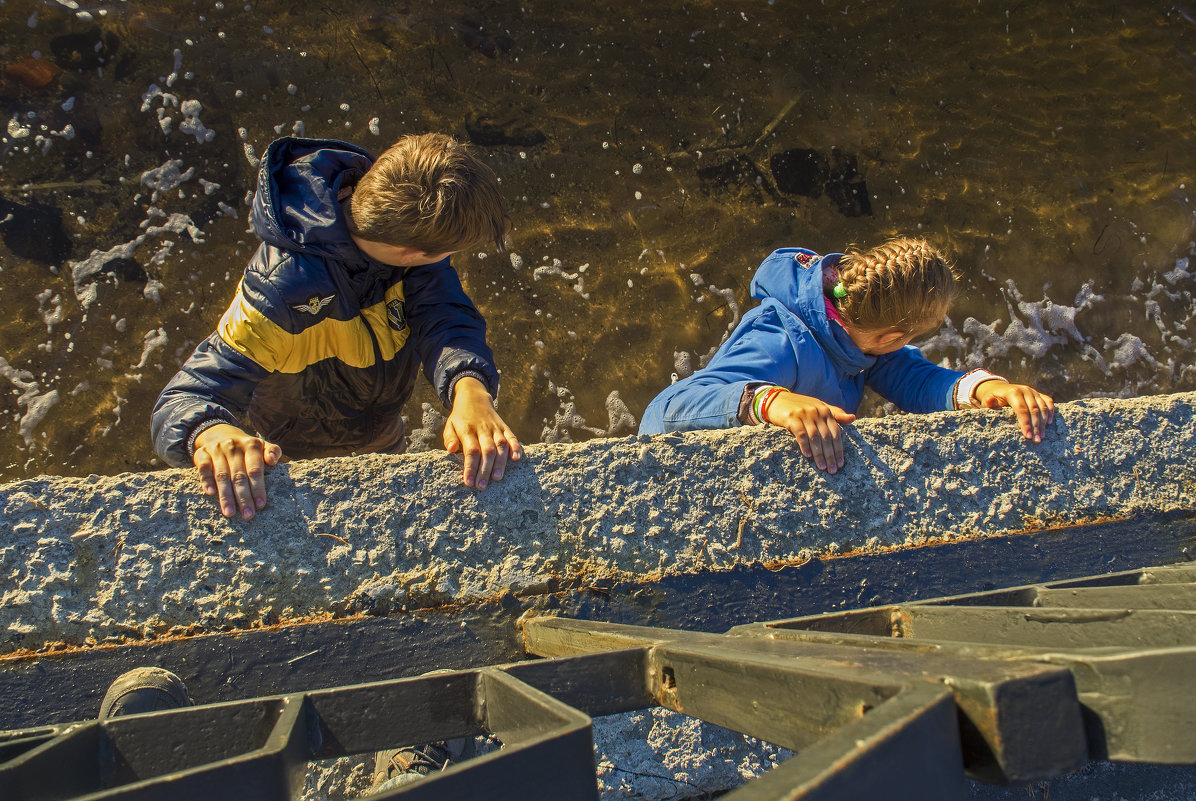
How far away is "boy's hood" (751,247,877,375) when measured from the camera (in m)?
1.97

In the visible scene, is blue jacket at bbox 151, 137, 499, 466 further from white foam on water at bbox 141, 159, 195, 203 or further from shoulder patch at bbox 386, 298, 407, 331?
white foam on water at bbox 141, 159, 195, 203

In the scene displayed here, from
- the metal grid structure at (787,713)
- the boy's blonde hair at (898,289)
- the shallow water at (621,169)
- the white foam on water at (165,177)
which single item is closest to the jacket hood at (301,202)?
the metal grid structure at (787,713)

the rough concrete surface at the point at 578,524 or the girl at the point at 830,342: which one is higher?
the girl at the point at 830,342

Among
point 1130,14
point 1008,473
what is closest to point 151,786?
point 1008,473

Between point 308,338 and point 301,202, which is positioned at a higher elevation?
point 301,202

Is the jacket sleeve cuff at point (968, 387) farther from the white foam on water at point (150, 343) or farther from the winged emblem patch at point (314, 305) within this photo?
the white foam on water at point (150, 343)

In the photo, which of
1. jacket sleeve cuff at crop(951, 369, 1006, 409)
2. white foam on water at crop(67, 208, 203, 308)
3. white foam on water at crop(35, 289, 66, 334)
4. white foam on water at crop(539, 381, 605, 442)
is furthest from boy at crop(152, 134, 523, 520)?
white foam on water at crop(35, 289, 66, 334)

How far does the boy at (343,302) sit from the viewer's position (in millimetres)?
1437

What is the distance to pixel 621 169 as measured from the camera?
3.72m

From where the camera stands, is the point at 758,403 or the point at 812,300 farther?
the point at 812,300

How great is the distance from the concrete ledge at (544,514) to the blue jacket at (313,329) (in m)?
0.22

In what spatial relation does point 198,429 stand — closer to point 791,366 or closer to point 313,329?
point 313,329

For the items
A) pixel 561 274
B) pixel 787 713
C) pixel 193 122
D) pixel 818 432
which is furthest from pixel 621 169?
pixel 787 713

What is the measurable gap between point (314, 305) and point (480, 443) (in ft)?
1.82
